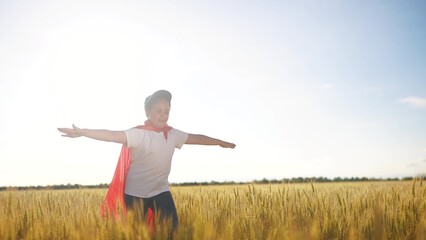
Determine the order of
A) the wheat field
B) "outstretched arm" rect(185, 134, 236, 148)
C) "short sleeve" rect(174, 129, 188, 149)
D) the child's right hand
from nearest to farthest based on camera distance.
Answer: the wheat field → the child's right hand → "short sleeve" rect(174, 129, 188, 149) → "outstretched arm" rect(185, 134, 236, 148)

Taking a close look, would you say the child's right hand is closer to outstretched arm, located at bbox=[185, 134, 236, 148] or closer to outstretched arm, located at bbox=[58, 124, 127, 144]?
outstretched arm, located at bbox=[58, 124, 127, 144]

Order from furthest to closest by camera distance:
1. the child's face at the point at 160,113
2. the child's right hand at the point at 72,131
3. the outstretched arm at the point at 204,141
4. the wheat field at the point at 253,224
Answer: the outstretched arm at the point at 204,141 → the child's face at the point at 160,113 → the child's right hand at the point at 72,131 → the wheat field at the point at 253,224

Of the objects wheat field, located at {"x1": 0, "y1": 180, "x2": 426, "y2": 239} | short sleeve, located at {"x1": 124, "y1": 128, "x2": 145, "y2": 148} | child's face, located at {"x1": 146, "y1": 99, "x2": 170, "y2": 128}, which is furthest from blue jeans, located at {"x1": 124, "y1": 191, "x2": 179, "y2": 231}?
child's face, located at {"x1": 146, "y1": 99, "x2": 170, "y2": 128}

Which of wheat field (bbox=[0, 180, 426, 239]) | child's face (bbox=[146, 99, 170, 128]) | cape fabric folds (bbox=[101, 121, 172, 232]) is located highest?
child's face (bbox=[146, 99, 170, 128])

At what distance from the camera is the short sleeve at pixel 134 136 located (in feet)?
13.6

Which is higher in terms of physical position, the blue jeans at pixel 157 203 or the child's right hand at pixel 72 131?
the child's right hand at pixel 72 131

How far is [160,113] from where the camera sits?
4320 millimetres

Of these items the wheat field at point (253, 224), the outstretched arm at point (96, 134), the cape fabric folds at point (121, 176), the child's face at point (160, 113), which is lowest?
the wheat field at point (253, 224)

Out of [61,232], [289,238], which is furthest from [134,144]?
[289,238]

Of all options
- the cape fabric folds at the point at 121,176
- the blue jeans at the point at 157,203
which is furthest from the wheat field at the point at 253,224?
the cape fabric folds at the point at 121,176

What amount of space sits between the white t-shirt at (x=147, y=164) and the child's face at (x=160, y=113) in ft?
0.40

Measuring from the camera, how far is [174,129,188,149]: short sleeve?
4.61 metres

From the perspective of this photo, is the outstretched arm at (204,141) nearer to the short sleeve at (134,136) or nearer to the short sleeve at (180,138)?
the short sleeve at (180,138)

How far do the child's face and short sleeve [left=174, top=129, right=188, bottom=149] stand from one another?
0.99 feet
